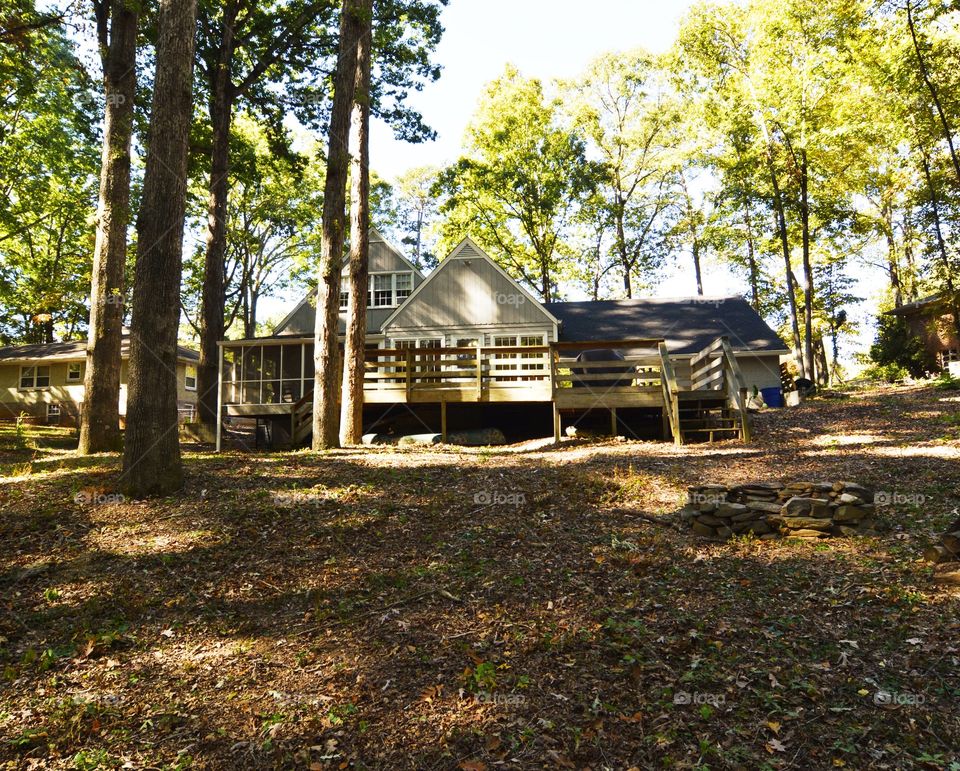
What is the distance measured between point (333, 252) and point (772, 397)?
53.6 feet

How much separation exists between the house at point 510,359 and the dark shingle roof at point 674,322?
0.07m

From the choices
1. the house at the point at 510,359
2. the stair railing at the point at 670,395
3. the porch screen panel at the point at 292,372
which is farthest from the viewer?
the porch screen panel at the point at 292,372

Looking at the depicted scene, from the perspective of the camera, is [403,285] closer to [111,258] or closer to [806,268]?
[111,258]

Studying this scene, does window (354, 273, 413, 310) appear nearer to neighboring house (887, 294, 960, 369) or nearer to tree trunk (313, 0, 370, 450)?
tree trunk (313, 0, 370, 450)

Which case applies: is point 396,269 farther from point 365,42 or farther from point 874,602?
point 874,602

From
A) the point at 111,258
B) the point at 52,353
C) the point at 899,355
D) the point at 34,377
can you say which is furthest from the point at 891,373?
the point at 34,377

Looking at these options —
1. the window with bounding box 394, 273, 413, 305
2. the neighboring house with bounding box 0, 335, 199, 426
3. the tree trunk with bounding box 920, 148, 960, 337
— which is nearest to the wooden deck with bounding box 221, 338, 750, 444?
the tree trunk with bounding box 920, 148, 960, 337

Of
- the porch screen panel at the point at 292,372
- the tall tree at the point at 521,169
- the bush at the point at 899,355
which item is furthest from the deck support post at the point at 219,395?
the bush at the point at 899,355

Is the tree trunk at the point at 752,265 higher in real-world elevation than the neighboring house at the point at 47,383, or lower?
higher

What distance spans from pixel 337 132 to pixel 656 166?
27.1 m

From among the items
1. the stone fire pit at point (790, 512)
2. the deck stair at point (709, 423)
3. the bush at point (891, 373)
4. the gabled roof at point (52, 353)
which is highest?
the gabled roof at point (52, 353)

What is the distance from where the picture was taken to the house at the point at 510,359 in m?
13.1

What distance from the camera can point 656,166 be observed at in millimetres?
34031

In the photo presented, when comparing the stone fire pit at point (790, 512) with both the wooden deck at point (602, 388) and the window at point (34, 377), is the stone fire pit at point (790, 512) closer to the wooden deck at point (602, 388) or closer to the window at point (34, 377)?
the wooden deck at point (602, 388)
